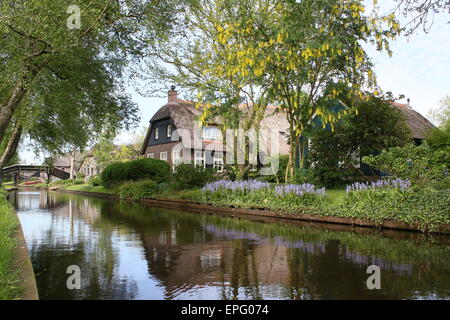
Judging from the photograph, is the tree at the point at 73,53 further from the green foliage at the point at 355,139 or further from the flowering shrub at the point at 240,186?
the green foliage at the point at 355,139

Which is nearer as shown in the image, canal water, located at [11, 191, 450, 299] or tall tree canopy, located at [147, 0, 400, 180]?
canal water, located at [11, 191, 450, 299]

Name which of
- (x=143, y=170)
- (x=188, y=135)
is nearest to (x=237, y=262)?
(x=143, y=170)

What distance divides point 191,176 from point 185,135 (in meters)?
14.7

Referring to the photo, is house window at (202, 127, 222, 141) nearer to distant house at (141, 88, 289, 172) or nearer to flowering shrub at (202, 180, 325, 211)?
distant house at (141, 88, 289, 172)

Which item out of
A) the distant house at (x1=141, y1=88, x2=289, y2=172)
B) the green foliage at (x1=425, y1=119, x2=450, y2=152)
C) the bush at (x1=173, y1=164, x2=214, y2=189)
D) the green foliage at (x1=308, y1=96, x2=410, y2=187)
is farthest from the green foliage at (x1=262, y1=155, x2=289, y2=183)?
the green foliage at (x1=425, y1=119, x2=450, y2=152)

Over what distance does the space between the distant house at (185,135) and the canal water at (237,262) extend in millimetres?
26856

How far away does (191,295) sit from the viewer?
492cm

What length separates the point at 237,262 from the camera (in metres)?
6.91

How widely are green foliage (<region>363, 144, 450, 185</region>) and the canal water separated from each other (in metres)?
2.34

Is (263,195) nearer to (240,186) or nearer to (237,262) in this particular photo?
(240,186)

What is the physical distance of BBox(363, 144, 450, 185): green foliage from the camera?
11617 mm

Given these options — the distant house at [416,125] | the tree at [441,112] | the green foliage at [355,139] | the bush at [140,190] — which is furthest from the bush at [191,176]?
the tree at [441,112]
